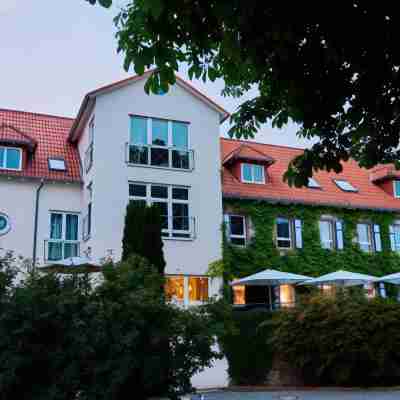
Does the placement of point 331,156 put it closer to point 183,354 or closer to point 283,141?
point 183,354

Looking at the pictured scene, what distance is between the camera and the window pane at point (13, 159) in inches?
880

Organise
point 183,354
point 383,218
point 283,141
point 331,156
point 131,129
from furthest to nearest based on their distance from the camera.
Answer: point 283,141 → point 383,218 → point 131,129 → point 183,354 → point 331,156

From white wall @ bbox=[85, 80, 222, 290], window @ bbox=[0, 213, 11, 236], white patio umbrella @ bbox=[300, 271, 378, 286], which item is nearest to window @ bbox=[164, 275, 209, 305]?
white wall @ bbox=[85, 80, 222, 290]

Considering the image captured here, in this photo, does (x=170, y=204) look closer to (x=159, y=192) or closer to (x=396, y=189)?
(x=159, y=192)

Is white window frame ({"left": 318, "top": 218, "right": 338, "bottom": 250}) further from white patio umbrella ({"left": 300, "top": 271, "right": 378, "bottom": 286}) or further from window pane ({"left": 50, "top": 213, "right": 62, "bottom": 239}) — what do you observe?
window pane ({"left": 50, "top": 213, "right": 62, "bottom": 239})

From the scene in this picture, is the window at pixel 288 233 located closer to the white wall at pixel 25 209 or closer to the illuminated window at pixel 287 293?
the illuminated window at pixel 287 293

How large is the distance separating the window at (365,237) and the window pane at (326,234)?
1538 millimetres

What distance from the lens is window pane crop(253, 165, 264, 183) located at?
2636 cm

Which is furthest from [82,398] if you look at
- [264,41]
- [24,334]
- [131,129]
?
[131,129]

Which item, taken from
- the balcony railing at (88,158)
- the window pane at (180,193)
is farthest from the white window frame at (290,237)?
the balcony railing at (88,158)

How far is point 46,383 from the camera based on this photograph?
27.9 feet

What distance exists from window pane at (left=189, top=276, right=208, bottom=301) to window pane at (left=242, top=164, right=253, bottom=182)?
18.9ft

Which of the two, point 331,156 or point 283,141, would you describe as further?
point 283,141

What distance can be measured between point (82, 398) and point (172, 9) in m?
5.94
